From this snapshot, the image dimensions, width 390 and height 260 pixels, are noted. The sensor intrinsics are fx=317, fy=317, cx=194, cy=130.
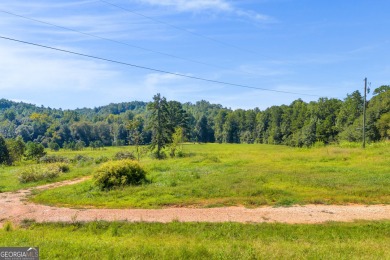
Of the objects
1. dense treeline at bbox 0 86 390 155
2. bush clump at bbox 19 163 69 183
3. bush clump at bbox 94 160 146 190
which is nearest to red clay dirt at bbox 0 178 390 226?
bush clump at bbox 94 160 146 190

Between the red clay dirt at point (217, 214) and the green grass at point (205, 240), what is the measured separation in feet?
2.55

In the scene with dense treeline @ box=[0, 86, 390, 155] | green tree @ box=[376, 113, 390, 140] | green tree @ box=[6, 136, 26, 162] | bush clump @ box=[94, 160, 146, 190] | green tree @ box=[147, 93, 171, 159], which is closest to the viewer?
bush clump @ box=[94, 160, 146, 190]

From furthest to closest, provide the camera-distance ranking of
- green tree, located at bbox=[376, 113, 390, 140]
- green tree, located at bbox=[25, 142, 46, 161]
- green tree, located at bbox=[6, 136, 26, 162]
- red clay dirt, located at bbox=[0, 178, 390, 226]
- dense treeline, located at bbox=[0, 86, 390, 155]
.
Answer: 1. green tree, located at bbox=[376, 113, 390, 140]
2. green tree, located at bbox=[6, 136, 26, 162]
3. green tree, located at bbox=[25, 142, 46, 161]
4. dense treeline, located at bbox=[0, 86, 390, 155]
5. red clay dirt, located at bbox=[0, 178, 390, 226]

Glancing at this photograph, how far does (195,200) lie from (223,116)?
423 ft

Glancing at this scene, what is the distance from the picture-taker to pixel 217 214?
1319 centimetres

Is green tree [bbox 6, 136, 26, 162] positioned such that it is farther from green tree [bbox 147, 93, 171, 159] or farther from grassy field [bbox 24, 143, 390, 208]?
grassy field [bbox 24, 143, 390, 208]

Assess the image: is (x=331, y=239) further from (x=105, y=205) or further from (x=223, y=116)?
(x=223, y=116)

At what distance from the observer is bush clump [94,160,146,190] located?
1950 cm

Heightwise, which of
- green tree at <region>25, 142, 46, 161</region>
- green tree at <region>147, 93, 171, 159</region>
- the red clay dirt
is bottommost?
green tree at <region>25, 142, 46, 161</region>

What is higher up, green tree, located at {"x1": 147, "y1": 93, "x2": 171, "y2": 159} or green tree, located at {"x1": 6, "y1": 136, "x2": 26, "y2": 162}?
green tree, located at {"x1": 147, "y1": 93, "x2": 171, "y2": 159}

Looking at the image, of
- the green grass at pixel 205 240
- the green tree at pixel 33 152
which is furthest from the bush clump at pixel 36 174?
the green tree at pixel 33 152

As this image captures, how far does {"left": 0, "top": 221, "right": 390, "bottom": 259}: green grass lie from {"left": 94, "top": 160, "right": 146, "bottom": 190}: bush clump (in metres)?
7.04

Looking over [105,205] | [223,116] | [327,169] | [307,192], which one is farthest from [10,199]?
[223,116]

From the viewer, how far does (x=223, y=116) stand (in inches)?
5655
